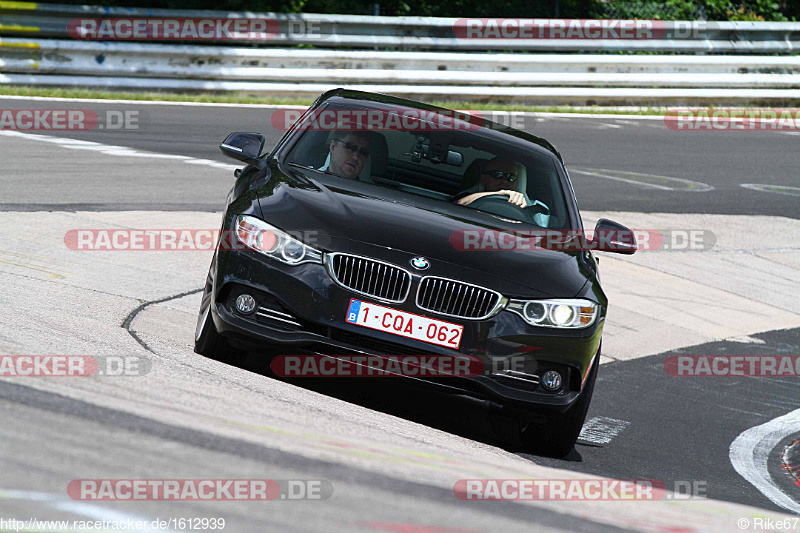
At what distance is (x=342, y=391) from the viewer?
20.3 feet

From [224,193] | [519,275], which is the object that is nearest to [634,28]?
[224,193]

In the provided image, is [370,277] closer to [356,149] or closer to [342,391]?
[342,391]

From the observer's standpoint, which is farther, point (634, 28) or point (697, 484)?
point (634, 28)

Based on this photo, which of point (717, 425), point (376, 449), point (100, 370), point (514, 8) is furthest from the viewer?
point (514, 8)

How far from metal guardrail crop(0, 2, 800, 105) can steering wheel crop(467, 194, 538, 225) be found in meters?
12.4

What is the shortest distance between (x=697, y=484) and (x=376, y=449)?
2.27 meters

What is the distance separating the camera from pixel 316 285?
214 inches

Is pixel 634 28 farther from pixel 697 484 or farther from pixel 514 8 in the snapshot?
pixel 697 484

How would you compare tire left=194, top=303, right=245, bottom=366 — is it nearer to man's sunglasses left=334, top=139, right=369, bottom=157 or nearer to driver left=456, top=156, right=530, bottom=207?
man's sunglasses left=334, top=139, right=369, bottom=157

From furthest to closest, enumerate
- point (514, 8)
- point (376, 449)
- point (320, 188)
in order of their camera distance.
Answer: point (514, 8), point (320, 188), point (376, 449)

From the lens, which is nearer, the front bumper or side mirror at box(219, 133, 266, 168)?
the front bumper

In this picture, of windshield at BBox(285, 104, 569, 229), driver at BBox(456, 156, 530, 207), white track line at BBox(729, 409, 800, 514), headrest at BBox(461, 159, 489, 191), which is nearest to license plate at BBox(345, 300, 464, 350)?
windshield at BBox(285, 104, 569, 229)

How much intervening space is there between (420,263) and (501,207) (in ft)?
4.52

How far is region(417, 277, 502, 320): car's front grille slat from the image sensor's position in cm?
543
